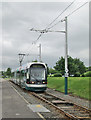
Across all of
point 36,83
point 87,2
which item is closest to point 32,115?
point 87,2

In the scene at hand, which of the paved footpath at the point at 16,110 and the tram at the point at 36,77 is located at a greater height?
the tram at the point at 36,77

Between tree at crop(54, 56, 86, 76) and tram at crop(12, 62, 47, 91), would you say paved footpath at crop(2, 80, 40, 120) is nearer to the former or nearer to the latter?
tram at crop(12, 62, 47, 91)

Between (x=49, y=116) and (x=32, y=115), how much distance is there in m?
0.81

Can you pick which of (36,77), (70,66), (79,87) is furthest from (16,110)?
(70,66)

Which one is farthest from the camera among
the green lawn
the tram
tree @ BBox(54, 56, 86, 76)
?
tree @ BBox(54, 56, 86, 76)

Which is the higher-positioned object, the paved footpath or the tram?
the tram

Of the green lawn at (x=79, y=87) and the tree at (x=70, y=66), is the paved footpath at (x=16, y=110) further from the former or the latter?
the tree at (x=70, y=66)

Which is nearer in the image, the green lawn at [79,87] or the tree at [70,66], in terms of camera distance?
the green lawn at [79,87]

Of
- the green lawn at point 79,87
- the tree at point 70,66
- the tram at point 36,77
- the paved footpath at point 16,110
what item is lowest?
the paved footpath at point 16,110

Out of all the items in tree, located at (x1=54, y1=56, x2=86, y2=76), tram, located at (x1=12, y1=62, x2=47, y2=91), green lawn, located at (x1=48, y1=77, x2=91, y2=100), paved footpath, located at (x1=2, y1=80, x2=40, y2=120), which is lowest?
paved footpath, located at (x1=2, y1=80, x2=40, y2=120)

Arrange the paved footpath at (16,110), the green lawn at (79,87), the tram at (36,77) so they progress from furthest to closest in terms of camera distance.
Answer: the tram at (36,77)
the green lawn at (79,87)
the paved footpath at (16,110)

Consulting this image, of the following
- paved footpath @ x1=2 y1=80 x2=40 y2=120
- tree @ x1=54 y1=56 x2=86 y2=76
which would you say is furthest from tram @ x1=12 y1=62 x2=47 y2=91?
tree @ x1=54 y1=56 x2=86 y2=76

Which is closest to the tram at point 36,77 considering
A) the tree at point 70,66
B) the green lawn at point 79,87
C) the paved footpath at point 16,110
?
the green lawn at point 79,87

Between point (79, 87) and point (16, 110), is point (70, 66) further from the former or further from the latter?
point (16, 110)
